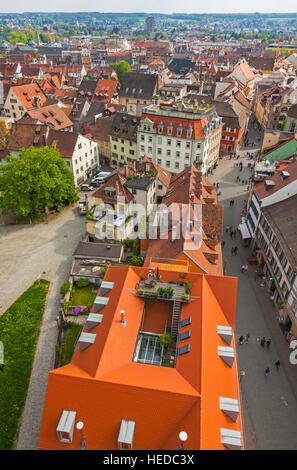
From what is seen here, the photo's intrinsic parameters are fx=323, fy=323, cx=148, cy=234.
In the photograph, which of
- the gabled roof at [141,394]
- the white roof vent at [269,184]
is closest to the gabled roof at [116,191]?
the white roof vent at [269,184]

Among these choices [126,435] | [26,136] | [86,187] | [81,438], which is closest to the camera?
[126,435]

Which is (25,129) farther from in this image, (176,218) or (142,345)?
(142,345)

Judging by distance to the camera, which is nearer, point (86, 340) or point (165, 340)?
point (86, 340)

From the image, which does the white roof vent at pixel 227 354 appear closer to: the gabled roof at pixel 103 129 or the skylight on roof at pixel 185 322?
the skylight on roof at pixel 185 322

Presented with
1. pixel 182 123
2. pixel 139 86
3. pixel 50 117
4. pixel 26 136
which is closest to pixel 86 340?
pixel 182 123

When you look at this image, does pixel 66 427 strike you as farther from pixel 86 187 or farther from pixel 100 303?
pixel 86 187

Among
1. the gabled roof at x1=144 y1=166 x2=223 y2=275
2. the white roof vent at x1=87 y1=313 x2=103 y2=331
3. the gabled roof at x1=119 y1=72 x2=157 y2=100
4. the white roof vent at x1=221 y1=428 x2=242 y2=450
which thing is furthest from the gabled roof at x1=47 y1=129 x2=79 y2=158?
the white roof vent at x1=221 y1=428 x2=242 y2=450

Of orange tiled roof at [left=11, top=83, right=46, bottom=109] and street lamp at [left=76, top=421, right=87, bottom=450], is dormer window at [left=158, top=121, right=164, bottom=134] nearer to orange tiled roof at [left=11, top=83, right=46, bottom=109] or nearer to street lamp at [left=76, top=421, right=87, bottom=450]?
orange tiled roof at [left=11, top=83, right=46, bottom=109]
